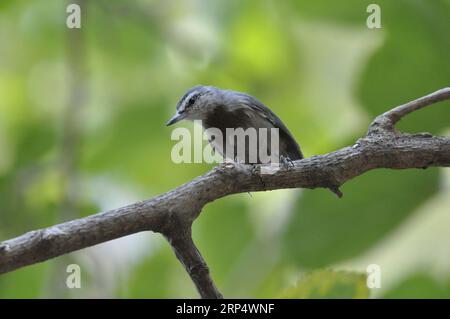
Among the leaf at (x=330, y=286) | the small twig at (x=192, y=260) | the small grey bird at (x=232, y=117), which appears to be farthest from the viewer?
the small grey bird at (x=232, y=117)

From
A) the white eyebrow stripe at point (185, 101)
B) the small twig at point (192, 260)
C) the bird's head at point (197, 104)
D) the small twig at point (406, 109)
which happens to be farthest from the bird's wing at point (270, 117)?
the small twig at point (192, 260)

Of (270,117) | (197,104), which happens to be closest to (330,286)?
(270,117)

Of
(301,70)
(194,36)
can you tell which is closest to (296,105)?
A: (301,70)

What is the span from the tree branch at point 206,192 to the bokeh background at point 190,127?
31 centimetres

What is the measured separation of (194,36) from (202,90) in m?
0.67

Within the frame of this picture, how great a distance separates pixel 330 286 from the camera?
77.6 inches

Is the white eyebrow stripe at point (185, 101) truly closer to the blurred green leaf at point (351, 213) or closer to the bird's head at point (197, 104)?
the bird's head at point (197, 104)

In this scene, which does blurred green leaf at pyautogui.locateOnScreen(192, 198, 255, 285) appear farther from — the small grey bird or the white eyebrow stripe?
the white eyebrow stripe

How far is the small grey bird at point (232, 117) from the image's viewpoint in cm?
309

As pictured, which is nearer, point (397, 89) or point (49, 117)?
point (397, 89)

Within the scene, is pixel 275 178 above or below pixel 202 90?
below
